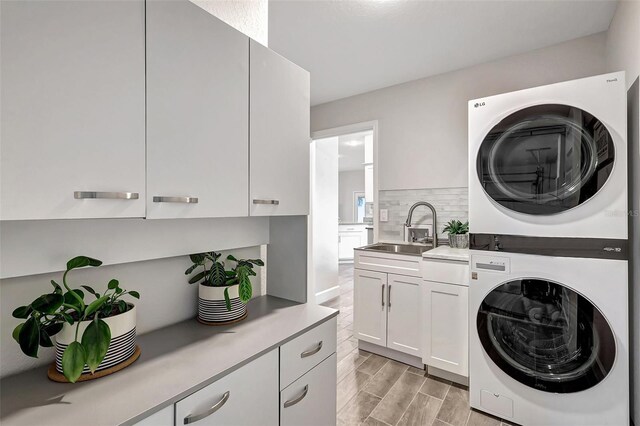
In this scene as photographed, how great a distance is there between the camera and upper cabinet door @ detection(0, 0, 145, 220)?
67 centimetres

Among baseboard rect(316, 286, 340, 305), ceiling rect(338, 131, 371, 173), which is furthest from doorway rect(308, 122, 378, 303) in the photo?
ceiling rect(338, 131, 371, 173)

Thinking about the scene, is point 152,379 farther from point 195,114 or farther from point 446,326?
point 446,326

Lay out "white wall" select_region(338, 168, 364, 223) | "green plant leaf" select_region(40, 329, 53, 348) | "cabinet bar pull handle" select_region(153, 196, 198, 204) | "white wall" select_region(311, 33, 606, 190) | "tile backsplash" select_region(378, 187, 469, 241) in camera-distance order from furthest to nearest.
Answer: "white wall" select_region(338, 168, 364, 223) → "tile backsplash" select_region(378, 187, 469, 241) → "white wall" select_region(311, 33, 606, 190) → "cabinet bar pull handle" select_region(153, 196, 198, 204) → "green plant leaf" select_region(40, 329, 53, 348)

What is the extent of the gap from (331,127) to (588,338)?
294 cm

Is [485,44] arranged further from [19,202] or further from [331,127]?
[19,202]

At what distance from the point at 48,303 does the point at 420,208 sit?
273cm

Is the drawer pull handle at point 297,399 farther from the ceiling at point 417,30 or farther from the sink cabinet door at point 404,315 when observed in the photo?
the ceiling at point 417,30

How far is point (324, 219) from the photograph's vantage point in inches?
153

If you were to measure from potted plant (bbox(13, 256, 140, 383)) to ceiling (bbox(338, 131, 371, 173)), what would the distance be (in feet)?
13.5

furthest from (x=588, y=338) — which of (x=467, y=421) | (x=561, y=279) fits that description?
(x=467, y=421)

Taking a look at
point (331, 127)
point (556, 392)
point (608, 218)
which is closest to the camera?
point (608, 218)

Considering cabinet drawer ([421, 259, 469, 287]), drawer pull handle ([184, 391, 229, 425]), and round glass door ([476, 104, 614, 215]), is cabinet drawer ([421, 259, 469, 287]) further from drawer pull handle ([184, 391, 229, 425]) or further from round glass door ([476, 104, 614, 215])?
drawer pull handle ([184, 391, 229, 425])

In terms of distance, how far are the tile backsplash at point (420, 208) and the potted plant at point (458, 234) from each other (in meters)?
0.12

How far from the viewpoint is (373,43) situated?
2.29 meters
